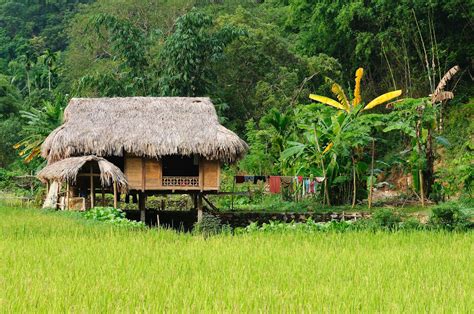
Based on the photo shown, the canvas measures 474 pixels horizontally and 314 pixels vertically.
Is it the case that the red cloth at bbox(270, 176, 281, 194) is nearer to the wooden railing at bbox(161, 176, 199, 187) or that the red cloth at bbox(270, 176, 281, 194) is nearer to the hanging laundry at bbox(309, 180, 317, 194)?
the hanging laundry at bbox(309, 180, 317, 194)

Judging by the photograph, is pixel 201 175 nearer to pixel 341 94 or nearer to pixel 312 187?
pixel 312 187

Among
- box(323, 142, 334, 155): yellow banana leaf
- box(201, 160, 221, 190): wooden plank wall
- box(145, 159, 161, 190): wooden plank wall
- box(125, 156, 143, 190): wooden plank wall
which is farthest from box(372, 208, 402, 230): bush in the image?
box(125, 156, 143, 190): wooden plank wall

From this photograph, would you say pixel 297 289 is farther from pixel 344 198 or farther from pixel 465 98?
pixel 465 98

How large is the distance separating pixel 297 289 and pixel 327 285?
363 mm

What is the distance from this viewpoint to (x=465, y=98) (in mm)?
19266

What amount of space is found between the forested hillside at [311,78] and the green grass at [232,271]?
4.92 meters

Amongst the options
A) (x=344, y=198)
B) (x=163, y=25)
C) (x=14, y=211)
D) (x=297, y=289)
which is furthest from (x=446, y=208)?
(x=163, y=25)

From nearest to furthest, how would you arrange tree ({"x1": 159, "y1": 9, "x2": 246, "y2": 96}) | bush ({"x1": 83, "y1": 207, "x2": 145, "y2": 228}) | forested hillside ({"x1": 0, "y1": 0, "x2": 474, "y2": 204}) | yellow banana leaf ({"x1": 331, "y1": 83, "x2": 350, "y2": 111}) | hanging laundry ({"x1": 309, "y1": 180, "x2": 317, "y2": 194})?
bush ({"x1": 83, "y1": 207, "x2": 145, "y2": 228}) → forested hillside ({"x1": 0, "y1": 0, "x2": 474, "y2": 204}) → yellow banana leaf ({"x1": 331, "y1": 83, "x2": 350, "y2": 111}) → hanging laundry ({"x1": 309, "y1": 180, "x2": 317, "y2": 194}) → tree ({"x1": 159, "y1": 9, "x2": 246, "y2": 96})

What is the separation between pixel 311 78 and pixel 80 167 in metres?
10.1

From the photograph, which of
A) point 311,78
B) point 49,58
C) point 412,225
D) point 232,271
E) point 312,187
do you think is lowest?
point 232,271

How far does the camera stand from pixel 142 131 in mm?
14258

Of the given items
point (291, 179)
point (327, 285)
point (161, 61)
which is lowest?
point (327, 285)

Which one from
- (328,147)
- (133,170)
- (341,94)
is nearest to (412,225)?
(328,147)

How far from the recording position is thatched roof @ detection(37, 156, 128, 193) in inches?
519
